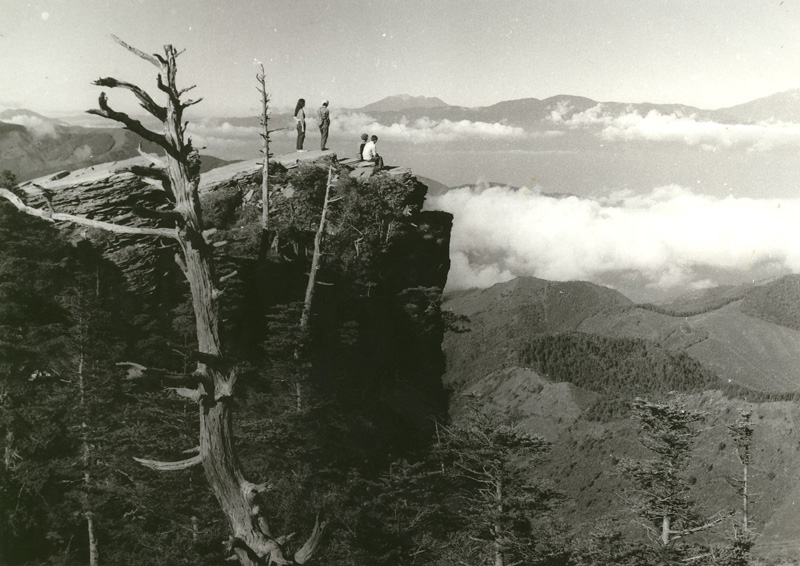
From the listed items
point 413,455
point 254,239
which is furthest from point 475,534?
point 254,239

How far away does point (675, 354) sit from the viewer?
19262 cm

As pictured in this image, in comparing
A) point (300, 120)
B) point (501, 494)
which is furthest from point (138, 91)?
point (300, 120)

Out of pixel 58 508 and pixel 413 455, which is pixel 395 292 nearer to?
pixel 413 455

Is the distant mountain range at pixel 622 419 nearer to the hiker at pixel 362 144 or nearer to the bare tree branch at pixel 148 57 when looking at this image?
the hiker at pixel 362 144

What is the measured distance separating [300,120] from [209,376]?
25.2 meters

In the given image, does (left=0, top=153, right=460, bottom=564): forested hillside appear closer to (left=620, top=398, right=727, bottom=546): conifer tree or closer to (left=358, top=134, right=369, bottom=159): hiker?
(left=358, top=134, right=369, bottom=159): hiker

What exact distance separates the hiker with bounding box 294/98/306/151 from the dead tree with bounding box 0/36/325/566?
21.8 meters

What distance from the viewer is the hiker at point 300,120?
26997 mm

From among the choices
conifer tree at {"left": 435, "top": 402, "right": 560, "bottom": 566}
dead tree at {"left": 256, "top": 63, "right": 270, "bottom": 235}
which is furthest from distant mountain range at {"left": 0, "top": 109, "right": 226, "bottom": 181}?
conifer tree at {"left": 435, "top": 402, "right": 560, "bottom": 566}

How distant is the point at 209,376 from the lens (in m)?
6.17

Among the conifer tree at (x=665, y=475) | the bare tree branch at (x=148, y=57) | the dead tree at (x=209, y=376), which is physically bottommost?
the conifer tree at (x=665, y=475)

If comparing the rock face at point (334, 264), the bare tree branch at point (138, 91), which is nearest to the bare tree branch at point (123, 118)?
the bare tree branch at point (138, 91)

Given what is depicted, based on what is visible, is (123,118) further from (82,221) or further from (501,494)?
(501,494)

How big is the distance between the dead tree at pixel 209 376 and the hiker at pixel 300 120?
21.8 m
